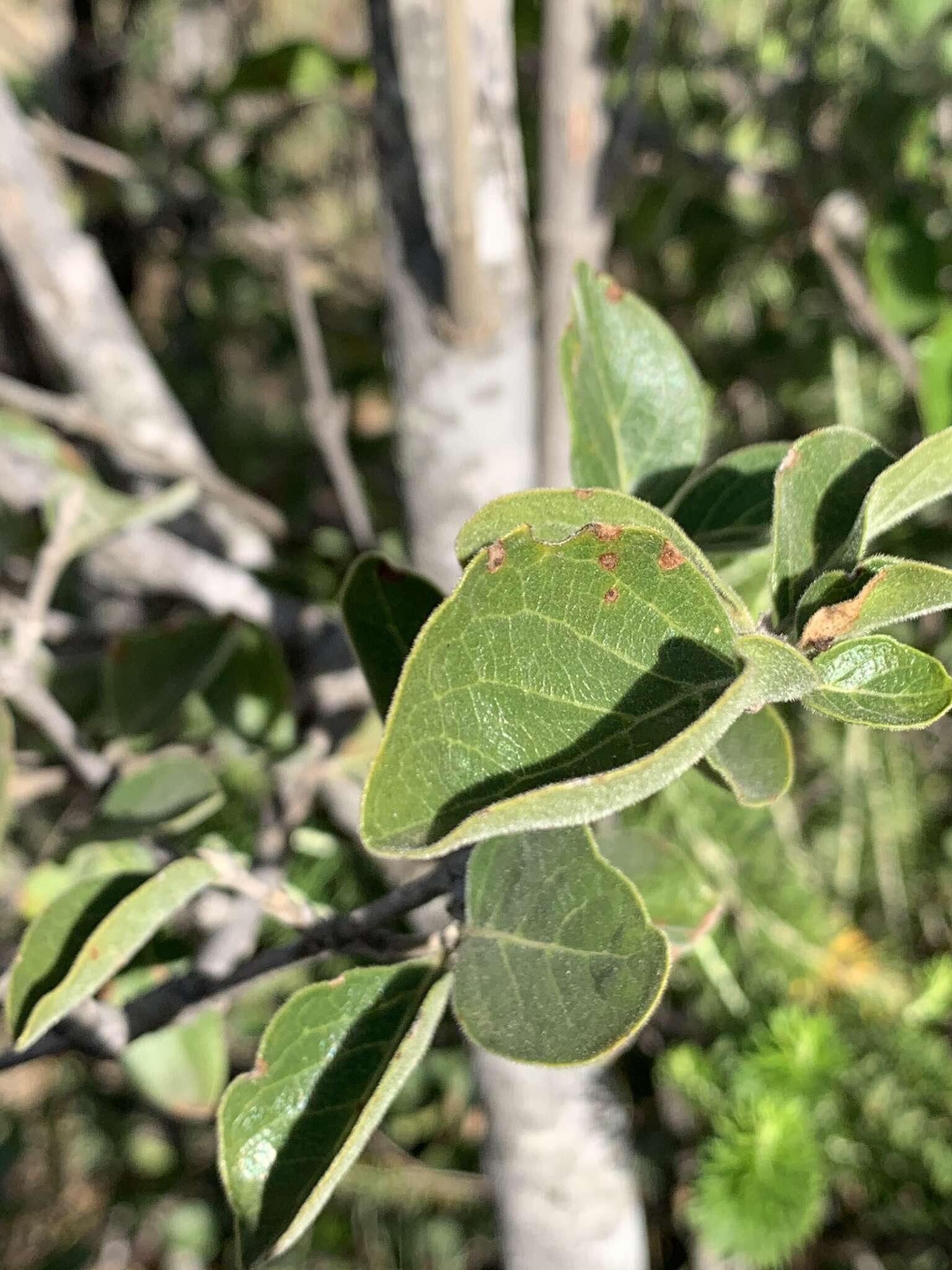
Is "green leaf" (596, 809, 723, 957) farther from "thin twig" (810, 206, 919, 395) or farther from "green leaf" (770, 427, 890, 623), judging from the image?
"thin twig" (810, 206, 919, 395)

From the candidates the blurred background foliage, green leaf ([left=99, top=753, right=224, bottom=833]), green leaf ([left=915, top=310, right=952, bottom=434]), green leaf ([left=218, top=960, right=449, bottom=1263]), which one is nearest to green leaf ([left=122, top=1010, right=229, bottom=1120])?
the blurred background foliage

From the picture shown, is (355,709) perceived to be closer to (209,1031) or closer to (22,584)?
(209,1031)

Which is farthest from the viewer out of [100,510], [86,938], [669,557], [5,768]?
[100,510]

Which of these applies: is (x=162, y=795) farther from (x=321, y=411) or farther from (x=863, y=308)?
(x=863, y=308)

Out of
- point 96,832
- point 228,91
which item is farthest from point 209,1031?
point 228,91

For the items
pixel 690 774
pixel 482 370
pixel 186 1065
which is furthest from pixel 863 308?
pixel 186 1065

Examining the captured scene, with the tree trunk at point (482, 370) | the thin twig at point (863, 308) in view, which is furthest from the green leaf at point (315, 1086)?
the thin twig at point (863, 308)

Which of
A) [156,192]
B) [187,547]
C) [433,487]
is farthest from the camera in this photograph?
[156,192]
